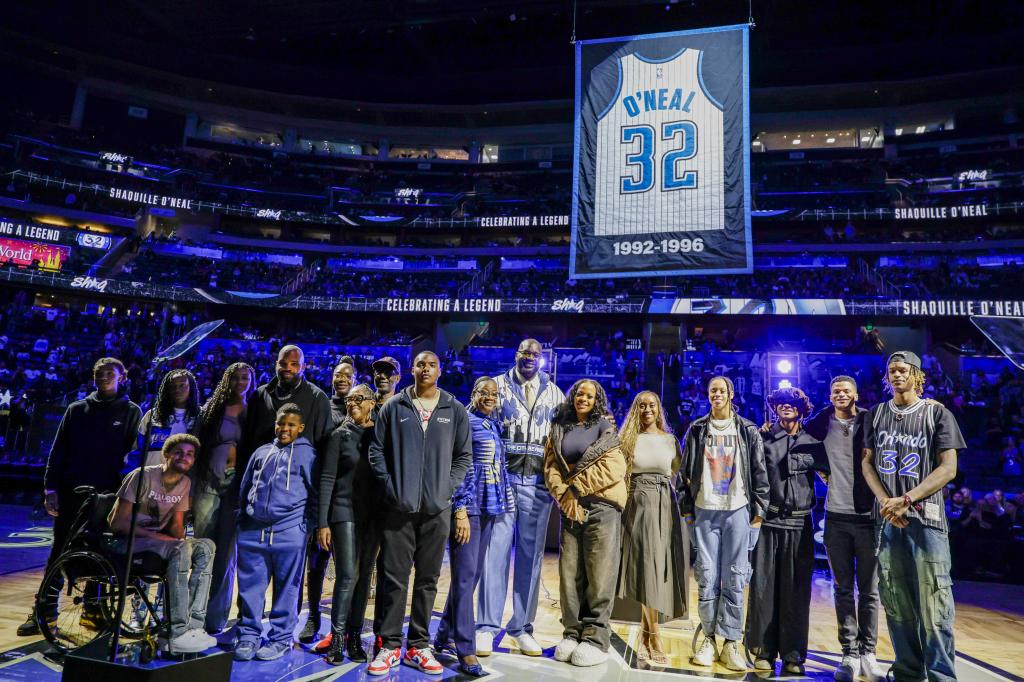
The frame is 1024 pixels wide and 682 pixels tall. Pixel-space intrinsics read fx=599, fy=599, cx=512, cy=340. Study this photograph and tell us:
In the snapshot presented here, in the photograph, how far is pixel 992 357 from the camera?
18.0 m

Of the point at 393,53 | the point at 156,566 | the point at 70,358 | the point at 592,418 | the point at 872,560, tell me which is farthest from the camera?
the point at 393,53

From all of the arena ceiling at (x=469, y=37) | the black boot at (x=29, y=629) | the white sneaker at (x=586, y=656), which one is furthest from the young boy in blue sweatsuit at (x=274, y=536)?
the arena ceiling at (x=469, y=37)

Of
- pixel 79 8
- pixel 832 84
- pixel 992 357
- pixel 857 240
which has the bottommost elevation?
pixel 992 357

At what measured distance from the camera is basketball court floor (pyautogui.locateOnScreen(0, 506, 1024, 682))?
10.5ft

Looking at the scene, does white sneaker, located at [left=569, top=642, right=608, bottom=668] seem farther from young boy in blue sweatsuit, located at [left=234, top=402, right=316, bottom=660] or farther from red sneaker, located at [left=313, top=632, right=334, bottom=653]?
young boy in blue sweatsuit, located at [left=234, top=402, right=316, bottom=660]

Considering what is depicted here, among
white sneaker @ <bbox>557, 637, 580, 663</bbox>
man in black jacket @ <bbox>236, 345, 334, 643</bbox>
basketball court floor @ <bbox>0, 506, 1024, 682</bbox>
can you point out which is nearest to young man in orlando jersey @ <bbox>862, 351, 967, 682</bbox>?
basketball court floor @ <bbox>0, 506, 1024, 682</bbox>

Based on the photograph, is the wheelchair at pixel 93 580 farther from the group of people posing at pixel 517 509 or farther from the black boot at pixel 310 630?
the black boot at pixel 310 630

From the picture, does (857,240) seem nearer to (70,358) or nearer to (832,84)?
(832,84)

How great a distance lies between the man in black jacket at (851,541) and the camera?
350 centimetres

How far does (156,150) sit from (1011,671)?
106 feet

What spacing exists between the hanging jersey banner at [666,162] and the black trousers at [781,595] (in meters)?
1.90

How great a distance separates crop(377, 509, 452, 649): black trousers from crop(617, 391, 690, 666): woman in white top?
4.02 feet

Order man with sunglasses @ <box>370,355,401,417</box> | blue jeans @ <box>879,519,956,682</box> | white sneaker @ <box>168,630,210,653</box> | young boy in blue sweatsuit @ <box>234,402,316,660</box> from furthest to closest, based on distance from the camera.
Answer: man with sunglasses @ <box>370,355,401,417</box> < young boy in blue sweatsuit @ <box>234,402,316,660</box> < white sneaker @ <box>168,630,210,653</box> < blue jeans @ <box>879,519,956,682</box>

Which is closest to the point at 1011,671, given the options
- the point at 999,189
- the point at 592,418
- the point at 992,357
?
the point at 592,418
